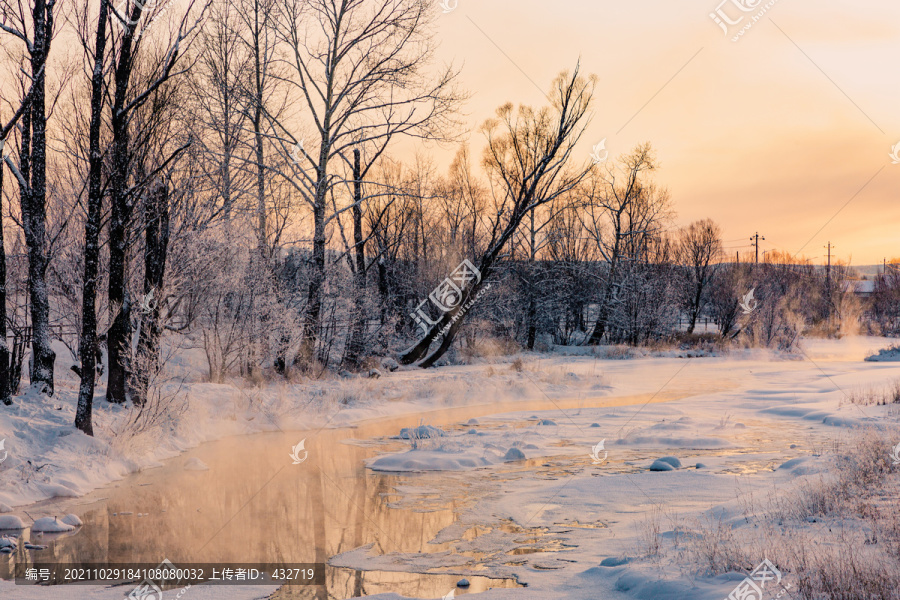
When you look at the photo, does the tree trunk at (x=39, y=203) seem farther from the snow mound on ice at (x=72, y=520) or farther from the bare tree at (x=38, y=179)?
the snow mound on ice at (x=72, y=520)

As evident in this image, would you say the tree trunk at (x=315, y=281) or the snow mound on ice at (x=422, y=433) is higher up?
the tree trunk at (x=315, y=281)

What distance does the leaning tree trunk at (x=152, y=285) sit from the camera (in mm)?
11641

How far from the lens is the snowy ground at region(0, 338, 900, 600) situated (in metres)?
5.88

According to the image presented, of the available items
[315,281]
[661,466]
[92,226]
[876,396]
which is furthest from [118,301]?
[876,396]

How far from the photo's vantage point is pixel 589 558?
19.4 feet

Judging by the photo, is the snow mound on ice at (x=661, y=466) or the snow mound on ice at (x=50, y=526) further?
the snow mound on ice at (x=661, y=466)

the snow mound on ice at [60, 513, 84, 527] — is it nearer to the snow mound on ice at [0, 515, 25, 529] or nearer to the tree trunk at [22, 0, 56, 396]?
the snow mound on ice at [0, 515, 25, 529]

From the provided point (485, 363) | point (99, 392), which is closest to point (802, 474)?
point (99, 392)

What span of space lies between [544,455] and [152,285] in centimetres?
878

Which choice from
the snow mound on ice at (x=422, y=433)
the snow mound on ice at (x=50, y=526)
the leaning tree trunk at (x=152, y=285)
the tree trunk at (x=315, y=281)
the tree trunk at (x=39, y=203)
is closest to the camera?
the snow mound on ice at (x=50, y=526)

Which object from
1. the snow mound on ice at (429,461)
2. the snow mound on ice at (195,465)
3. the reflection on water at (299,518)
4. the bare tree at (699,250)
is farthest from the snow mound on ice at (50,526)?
the bare tree at (699,250)

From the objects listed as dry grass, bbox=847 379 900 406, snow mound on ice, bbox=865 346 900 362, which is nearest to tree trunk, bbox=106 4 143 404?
dry grass, bbox=847 379 900 406

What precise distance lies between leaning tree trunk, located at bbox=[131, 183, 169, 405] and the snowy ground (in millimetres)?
920

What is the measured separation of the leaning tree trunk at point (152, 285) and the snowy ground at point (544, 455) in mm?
920
